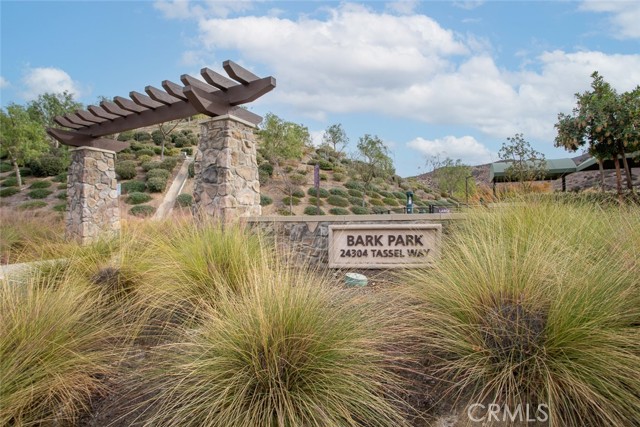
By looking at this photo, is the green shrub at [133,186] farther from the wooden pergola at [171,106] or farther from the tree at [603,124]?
the tree at [603,124]

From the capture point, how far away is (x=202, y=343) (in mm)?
2689

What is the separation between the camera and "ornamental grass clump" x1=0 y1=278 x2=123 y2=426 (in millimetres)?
2566

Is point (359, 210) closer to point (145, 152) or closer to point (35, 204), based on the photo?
point (35, 204)

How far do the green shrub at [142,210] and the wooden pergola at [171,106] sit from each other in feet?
30.0

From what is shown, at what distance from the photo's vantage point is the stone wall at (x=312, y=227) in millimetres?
6012

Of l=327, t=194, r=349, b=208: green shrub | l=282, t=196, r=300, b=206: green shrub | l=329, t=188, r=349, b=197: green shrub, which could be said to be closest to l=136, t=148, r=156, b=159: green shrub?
Answer: l=282, t=196, r=300, b=206: green shrub

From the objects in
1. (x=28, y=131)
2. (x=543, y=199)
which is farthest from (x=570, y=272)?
(x=28, y=131)

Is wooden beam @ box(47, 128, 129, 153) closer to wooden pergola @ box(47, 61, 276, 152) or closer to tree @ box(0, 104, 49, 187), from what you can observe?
wooden pergola @ box(47, 61, 276, 152)

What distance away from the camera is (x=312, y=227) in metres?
6.65

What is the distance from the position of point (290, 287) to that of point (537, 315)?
173cm

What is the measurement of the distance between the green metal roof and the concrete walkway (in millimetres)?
15212

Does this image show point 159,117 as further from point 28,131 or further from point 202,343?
point 28,131

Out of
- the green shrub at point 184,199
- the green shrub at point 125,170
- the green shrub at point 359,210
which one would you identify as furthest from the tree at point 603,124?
the green shrub at point 125,170

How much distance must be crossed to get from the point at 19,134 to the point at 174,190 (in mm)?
8212
